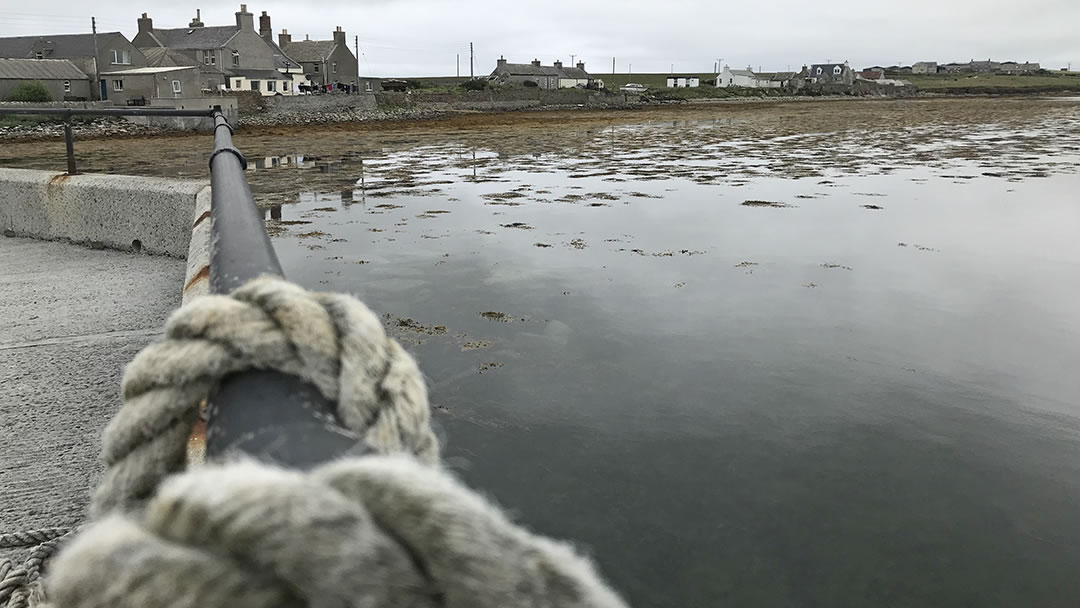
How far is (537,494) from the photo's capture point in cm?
410

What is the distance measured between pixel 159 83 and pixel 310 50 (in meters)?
30.0

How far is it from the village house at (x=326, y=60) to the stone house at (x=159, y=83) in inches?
955

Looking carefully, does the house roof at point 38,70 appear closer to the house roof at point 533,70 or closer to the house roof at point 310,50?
the house roof at point 310,50

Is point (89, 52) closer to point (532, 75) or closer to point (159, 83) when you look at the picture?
point (159, 83)

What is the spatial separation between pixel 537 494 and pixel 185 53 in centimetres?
6839

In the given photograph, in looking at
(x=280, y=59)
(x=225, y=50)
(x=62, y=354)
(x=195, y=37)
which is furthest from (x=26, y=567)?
(x=280, y=59)

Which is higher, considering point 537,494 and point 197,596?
point 197,596

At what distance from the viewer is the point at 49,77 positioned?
5338cm

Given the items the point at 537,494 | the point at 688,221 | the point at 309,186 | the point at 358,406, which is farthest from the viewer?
the point at 309,186

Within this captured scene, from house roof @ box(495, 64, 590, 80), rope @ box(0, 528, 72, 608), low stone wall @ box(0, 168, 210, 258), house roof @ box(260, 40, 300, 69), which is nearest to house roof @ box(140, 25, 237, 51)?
house roof @ box(260, 40, 300, 69)

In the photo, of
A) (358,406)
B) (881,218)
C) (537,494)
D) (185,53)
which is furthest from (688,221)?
(185,53)

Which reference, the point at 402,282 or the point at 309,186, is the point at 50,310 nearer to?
the point at 402,282

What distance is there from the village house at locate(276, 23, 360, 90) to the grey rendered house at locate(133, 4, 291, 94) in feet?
36.8

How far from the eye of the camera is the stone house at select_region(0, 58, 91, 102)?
50719mm
